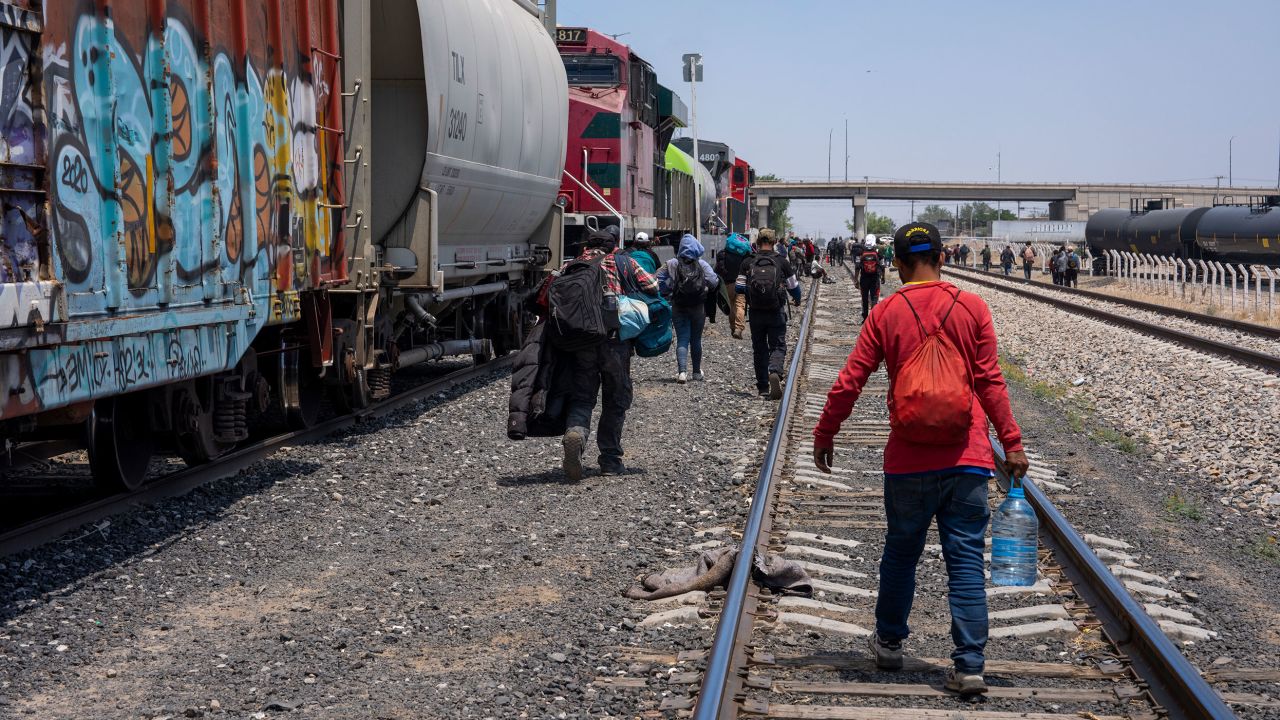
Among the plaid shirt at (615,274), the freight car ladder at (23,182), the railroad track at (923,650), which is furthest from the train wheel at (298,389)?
the railroad track at (923,650)

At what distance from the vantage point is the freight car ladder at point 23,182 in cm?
618

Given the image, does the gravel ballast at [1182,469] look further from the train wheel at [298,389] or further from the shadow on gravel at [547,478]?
the train wheel at [298,389]

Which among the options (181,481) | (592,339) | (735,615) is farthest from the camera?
(592,339)

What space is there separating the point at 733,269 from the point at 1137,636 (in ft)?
45.2

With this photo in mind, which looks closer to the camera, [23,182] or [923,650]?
[923,650]

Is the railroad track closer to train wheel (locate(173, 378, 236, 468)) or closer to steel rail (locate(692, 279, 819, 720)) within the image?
steel rail (locate(692, 279, 819, 720))

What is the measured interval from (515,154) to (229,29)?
6834 millimetres

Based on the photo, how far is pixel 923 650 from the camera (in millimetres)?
5898

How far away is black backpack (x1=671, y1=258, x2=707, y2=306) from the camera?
15.5 metres

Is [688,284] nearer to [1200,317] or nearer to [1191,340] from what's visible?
[1191,340]

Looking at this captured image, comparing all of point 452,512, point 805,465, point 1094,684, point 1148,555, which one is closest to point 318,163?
point 452,512

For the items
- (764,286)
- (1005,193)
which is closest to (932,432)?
(764,286)

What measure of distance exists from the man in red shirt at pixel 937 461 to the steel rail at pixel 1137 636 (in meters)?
0.68

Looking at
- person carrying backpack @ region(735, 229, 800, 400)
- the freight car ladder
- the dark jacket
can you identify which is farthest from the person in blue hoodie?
the freight car ladder
